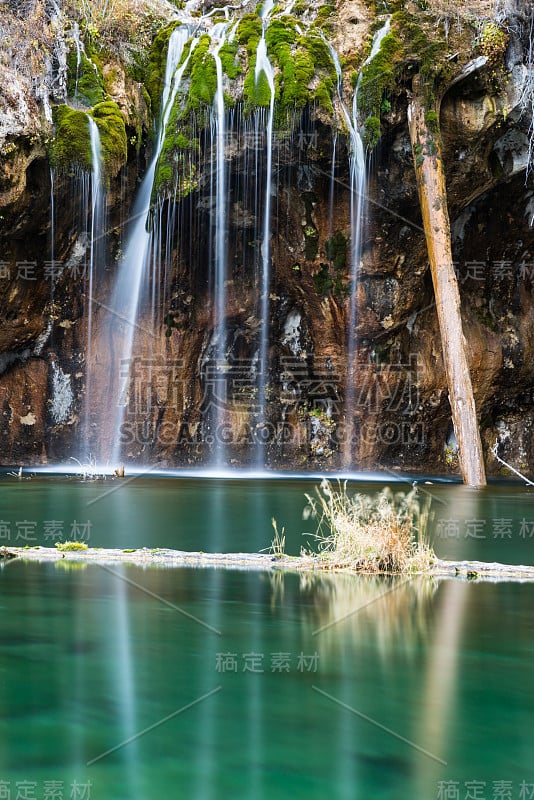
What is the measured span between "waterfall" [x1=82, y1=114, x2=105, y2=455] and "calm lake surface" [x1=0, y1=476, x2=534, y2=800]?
11498mm

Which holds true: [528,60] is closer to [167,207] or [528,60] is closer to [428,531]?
[167,207]

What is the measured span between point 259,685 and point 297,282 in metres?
15.8

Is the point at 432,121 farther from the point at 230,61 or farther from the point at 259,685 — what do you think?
the point at 259,685

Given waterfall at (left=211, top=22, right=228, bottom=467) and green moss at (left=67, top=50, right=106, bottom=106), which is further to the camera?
waterfall at (left=211, top=22, right=228, bottom=467)

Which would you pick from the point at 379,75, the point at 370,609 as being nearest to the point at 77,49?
the point at 379,75

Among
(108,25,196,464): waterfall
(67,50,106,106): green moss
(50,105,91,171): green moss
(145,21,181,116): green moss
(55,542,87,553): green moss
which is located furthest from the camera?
(145,21,181,116): green moss

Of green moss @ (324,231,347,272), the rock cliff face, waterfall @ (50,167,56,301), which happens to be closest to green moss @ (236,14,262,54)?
the rock cliff face

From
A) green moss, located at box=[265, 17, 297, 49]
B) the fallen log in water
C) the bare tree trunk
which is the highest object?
green moss, located at box=[265, 17, 297, 49]

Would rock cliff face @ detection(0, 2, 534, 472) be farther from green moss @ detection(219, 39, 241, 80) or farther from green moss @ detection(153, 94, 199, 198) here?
green moss @ detection(219, 39, 241, 80)

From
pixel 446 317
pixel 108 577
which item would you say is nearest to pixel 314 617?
pixel 108 577

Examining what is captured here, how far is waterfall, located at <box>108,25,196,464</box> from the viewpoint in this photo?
17562 millimetres

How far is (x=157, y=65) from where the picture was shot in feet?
59.4

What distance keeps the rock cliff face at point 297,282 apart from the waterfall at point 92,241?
0.10m

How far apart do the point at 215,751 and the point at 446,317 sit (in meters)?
12.3
